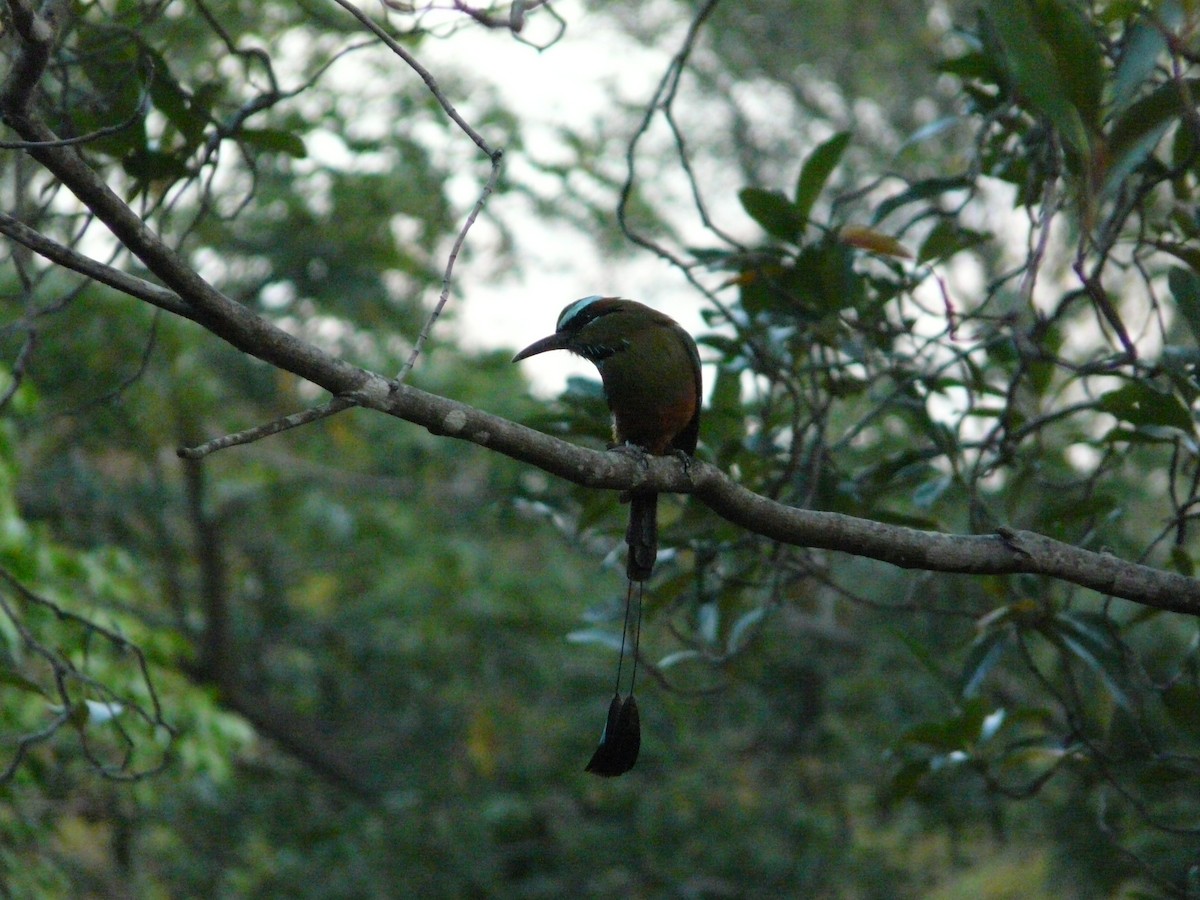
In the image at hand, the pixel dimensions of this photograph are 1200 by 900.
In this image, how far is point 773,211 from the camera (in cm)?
271

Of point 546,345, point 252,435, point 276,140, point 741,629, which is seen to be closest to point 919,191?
point 546,345

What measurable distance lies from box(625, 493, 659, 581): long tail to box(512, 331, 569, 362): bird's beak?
1.15ft

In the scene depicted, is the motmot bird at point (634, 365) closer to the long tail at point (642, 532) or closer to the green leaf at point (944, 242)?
the long tail at point (642, 532)

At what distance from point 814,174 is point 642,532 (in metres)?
0.91

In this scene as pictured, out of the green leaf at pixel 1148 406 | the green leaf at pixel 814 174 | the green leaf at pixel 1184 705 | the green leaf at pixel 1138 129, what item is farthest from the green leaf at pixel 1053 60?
the green leaf at pixel 1184 705

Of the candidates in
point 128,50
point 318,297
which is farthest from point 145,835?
point 128,50

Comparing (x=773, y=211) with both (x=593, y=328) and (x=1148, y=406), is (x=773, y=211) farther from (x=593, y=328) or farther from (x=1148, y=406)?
Result: (x=1148, y=406)

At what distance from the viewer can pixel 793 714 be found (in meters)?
7.19

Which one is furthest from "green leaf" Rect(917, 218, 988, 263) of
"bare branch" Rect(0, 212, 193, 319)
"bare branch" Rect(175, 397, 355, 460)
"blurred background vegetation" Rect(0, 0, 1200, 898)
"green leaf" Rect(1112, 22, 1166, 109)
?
"bare branch" Rect(0, 212, 193, 319)

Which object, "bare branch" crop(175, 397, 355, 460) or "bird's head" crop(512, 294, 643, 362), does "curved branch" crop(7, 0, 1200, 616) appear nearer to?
"bare branch" crop(175, 397, 355, 460)

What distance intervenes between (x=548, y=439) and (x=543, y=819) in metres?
5.53

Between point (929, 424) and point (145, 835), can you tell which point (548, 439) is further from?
point (145, 835)

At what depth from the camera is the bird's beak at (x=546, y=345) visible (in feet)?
8.05

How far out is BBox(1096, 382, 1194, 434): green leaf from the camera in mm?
2232
